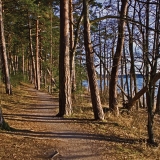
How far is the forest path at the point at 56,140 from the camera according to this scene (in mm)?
6273

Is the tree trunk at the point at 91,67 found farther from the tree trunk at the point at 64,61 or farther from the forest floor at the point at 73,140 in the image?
the tree trunk at the point at 64,61

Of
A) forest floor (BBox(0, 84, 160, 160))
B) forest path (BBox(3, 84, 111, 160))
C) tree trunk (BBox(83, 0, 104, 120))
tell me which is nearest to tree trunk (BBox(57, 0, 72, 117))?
forest floor (BBox(0, 84, 160, 160))

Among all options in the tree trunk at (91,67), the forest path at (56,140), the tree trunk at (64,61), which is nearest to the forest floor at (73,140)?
the forest path at (56,140)

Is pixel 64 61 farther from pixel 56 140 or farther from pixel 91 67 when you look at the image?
pixel 56 140

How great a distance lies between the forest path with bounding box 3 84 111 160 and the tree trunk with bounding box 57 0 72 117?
1.00m

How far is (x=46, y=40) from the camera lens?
31.7 meters

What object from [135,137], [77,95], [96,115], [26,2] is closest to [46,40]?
[26,2]

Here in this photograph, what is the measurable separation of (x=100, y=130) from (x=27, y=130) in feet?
8.24

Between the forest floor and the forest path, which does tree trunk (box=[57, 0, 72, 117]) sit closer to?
the forest floor

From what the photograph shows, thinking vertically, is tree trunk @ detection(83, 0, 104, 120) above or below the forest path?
above

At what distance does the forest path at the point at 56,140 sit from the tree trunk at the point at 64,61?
1003mm

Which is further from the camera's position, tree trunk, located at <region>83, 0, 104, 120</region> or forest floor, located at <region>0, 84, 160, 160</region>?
tree trunk, located at <region>83, 0, 104, 120</region>

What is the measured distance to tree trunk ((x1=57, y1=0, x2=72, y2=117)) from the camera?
11125 mm

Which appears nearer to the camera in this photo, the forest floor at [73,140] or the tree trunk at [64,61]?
the forest floor at [73,140]
